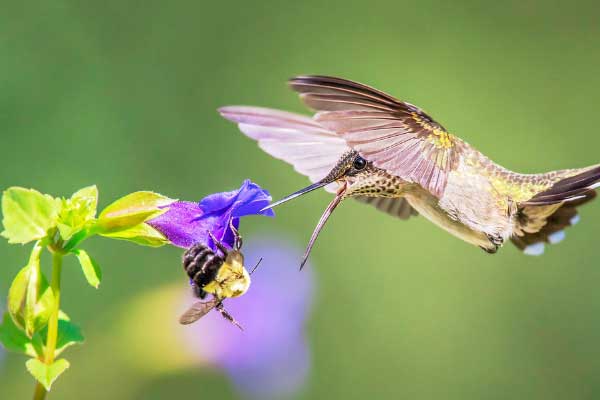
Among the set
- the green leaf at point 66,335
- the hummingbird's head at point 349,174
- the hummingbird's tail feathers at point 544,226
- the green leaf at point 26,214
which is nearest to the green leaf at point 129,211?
the green leaf at point 26,214

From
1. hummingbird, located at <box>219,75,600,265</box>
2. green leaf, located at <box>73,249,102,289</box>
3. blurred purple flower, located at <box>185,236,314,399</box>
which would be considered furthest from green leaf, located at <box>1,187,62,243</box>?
blurred purple flower, located at <box>185,236,314,399</box>

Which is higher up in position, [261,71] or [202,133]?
[261,71]

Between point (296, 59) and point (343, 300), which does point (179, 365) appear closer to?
point (343, 300)

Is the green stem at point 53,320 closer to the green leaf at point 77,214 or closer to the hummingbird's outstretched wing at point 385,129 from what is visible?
the green leaf at point 77,214

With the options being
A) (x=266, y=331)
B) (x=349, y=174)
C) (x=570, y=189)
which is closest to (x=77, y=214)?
(x=349, y=174)

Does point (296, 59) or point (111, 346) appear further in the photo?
point (296, 59)

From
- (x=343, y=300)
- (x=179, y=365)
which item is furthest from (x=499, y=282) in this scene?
(x=179, y=365)
